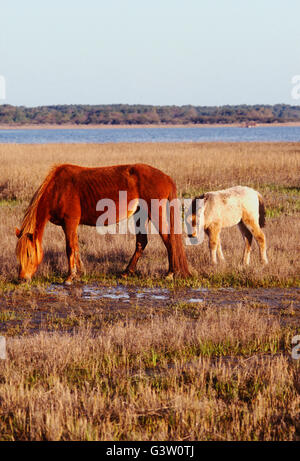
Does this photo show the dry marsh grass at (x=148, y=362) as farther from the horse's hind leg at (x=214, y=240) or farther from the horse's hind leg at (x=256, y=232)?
the horse's hind leg at (x=256, y=232)

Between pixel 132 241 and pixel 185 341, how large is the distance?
5.37 metres

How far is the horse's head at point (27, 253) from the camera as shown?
7.84 m

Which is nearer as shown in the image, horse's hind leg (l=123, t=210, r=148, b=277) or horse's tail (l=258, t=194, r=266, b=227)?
horse's hind leg (l=123, t=210, r=148, b=277)

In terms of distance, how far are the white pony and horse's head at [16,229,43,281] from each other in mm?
2447

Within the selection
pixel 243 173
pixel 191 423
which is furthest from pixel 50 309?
pixel 243 173

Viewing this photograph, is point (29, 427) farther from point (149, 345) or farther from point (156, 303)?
point (156, 303)

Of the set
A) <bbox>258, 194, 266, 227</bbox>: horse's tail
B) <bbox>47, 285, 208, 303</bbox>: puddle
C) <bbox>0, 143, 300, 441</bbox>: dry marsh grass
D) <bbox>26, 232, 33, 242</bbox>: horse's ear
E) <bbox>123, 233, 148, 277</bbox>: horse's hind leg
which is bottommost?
<bbox>47, 285, 208, 303</bbox>: puddle

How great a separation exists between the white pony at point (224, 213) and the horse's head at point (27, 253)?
245 centimetres

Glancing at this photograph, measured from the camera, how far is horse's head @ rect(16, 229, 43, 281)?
7.84 meters

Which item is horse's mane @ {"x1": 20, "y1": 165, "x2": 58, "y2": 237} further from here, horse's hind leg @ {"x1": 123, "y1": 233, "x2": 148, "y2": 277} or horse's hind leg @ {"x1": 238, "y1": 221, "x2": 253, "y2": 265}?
horse's hind leg @ {"x1": 238, "y1": 221, "x2": 253, "y2": 265}

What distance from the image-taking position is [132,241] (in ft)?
36.0

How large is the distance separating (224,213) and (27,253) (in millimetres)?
3111

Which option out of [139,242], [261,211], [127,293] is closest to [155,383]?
[127,293]

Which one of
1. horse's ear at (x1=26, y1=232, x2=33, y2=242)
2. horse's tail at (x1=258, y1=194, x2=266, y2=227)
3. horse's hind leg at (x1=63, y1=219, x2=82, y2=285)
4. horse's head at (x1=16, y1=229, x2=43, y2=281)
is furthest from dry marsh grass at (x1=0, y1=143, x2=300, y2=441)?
horse's ear at (x1=26, y1=232, x2=33, y2=242)
